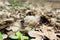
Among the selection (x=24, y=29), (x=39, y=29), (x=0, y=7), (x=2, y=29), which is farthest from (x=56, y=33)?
(x=0, y=7)

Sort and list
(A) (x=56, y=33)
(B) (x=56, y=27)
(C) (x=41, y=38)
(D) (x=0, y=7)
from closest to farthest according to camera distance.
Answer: (C) (x=41, y=38) → (A) (x=56, y=33) → (B) (x=56, y=27) → (D) (x=0, y=7)

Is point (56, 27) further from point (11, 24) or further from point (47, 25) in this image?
point (11, 24)

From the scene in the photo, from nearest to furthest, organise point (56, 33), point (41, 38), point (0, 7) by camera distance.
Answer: point (41, 38)
point (56, 33)
point (0, 7)

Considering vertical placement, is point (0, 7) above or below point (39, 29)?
above

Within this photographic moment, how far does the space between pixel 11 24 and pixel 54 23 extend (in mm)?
370

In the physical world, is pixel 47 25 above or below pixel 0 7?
below

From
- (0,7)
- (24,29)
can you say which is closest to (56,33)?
(24,29)

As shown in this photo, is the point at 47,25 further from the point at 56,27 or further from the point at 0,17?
the point at 0,17

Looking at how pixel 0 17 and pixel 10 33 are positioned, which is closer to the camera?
pixel 10 33

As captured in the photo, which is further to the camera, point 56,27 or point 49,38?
point 56,27

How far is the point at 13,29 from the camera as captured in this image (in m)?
1.17

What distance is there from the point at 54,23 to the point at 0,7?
603mm

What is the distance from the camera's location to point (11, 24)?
4.10 feet

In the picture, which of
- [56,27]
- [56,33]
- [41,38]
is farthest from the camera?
[56,27]
